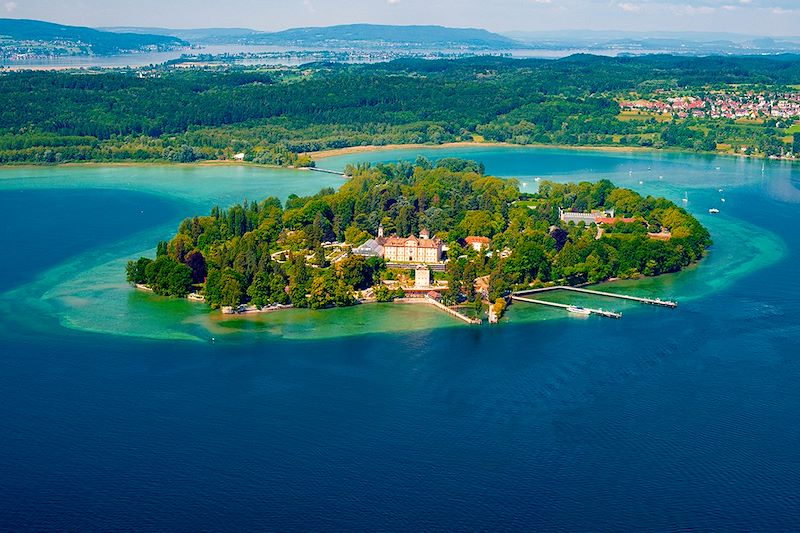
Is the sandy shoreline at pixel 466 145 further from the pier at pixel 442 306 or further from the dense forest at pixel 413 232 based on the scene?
the pier at pixel 442 306

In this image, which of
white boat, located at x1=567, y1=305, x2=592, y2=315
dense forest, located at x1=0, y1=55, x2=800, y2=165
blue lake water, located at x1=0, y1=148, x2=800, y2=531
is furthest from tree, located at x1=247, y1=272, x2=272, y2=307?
dense forest, located at x1=0, y1=55, x2=800, y2=165

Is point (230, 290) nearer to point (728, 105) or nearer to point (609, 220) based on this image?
point (609, 220)

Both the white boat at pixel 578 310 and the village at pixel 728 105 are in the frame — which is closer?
the white boat at pixel 578 310

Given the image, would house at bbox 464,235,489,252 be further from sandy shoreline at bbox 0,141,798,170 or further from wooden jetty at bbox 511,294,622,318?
sandy shoreline at bbox 0,141,798,170

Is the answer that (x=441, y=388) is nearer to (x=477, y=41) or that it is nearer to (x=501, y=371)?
(x=501, y=371)

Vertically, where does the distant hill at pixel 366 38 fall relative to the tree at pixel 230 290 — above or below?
above

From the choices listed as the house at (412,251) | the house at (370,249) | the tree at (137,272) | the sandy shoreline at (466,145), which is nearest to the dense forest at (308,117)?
the sandy shoreline at (466,145)

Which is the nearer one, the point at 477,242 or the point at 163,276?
the point at 163,276

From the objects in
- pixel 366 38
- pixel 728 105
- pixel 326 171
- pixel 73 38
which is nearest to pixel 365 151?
pixel 326 171
